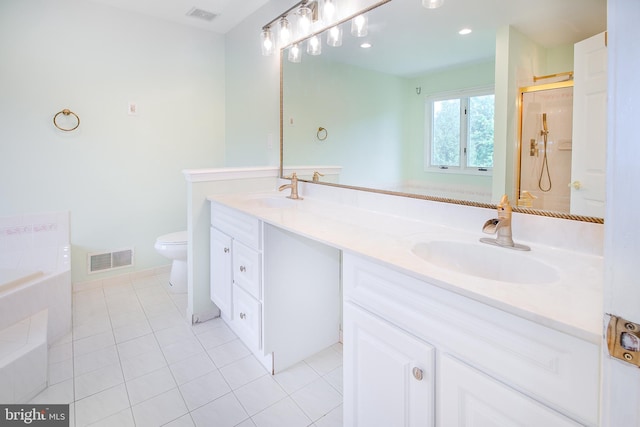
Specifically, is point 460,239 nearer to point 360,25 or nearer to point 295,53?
point 360,25

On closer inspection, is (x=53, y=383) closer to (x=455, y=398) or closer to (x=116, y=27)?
(x=455, y=398)

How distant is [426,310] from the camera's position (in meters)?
0.94

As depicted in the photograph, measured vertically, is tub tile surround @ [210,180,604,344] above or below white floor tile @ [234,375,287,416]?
above

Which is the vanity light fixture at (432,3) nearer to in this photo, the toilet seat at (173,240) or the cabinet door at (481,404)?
the cabinet door at (481,404)

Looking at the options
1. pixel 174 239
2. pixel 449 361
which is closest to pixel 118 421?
pixel 449 361

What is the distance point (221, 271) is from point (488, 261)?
61.5 inches

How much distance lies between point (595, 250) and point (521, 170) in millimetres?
353

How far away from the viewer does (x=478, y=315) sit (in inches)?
32.0

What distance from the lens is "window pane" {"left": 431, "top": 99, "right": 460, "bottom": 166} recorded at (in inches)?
57.6

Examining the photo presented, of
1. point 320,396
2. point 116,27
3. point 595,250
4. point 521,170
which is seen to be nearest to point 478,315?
point 595,250

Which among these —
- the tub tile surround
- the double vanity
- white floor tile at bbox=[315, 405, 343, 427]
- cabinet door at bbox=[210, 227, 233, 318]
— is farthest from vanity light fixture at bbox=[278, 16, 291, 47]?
white floor tile at bbox=[315, 405, 343, 427]

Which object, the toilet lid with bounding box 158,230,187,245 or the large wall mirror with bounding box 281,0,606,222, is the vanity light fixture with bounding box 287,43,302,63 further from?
the toilet lid with bounding box 158,230,187,245

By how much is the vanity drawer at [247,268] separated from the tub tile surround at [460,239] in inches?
8.6

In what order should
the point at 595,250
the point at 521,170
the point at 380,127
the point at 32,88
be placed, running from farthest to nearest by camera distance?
the point at 32,88
the point at 380,127
the point at 521,170
the point at 595,250
